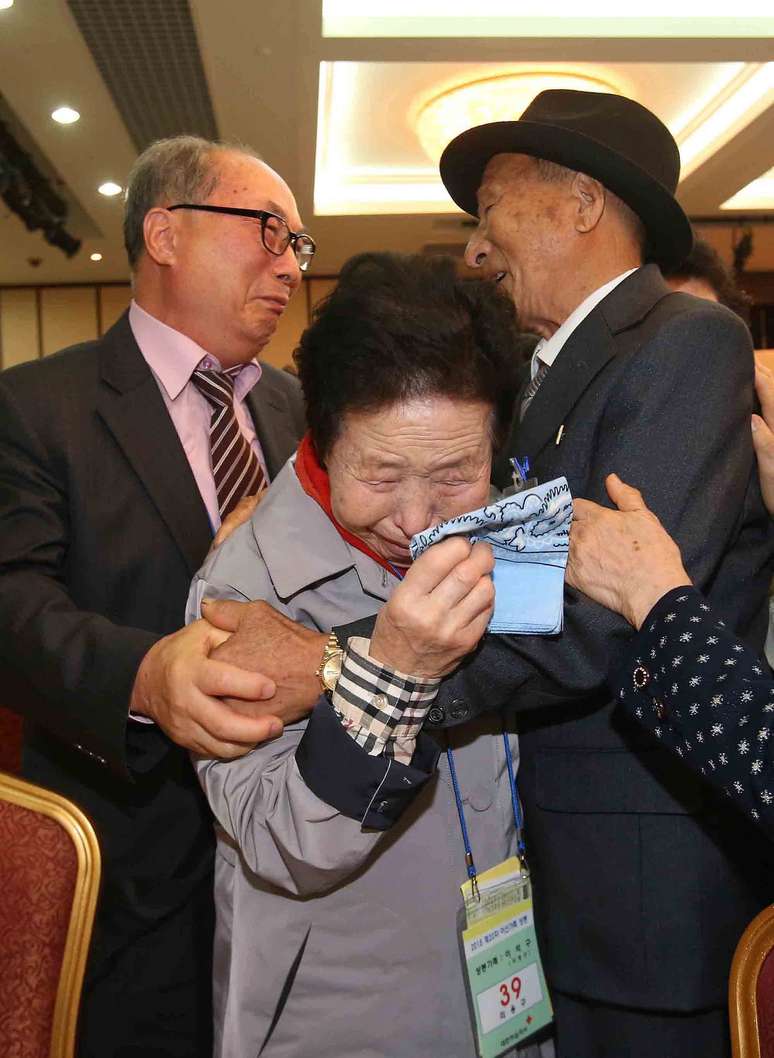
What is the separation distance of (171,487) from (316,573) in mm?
676

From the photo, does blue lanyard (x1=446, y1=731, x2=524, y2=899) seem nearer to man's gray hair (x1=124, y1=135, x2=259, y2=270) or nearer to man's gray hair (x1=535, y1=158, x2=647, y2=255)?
man's gray hair (x1=535, y1=158, x2=647, y2=255)

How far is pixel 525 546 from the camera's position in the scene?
1.11m

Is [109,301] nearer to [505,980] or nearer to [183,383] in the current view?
[183,383]

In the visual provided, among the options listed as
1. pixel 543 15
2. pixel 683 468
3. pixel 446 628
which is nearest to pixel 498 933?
pixel 446 628

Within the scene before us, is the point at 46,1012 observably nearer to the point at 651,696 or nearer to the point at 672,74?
the point at 651,696

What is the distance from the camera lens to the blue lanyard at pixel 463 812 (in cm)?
134

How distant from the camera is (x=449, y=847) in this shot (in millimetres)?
1347

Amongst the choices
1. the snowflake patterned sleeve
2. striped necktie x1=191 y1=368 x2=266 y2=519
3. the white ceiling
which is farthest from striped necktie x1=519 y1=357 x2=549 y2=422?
the white ceiling

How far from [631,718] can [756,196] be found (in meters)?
9.37

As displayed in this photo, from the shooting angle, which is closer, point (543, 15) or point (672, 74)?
point (543, 15)

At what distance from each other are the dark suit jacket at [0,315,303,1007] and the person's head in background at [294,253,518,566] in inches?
24.9

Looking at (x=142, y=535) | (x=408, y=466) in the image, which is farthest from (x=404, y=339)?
(x=142, y=535)

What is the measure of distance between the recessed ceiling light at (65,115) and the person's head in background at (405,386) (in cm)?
604

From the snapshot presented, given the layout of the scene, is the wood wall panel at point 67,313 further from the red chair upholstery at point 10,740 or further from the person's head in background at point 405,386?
the person's head in background at point 405,386
